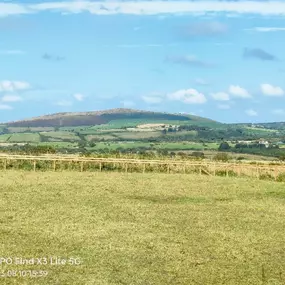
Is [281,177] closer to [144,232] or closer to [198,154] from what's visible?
[144,232]

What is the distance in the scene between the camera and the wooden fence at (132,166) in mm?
65188

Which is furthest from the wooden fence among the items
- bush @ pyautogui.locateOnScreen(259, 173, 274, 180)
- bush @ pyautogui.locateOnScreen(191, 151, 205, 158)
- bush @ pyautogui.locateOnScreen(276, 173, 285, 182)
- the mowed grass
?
bush @ pyautogui.locateOnScreen(191, 151, 205, 158)

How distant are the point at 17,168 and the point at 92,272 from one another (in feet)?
151

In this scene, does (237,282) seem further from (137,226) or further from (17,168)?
(17,168)

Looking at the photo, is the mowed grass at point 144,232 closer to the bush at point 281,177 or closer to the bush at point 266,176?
the bush at point 281,177

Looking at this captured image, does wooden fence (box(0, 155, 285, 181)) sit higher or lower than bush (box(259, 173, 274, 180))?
higher

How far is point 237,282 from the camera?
65.4 feet

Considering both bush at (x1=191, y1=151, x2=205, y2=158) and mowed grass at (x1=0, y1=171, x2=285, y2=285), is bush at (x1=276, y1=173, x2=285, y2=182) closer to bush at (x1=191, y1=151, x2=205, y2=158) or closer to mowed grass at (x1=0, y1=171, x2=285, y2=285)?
mowed grass at (x1=0, y1=171, x2=285, y2=285)

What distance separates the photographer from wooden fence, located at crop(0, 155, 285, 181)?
65188mm

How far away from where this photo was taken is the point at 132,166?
6706cm

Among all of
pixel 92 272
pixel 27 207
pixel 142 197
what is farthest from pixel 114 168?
pixel 92 272

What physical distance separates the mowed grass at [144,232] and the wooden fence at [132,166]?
16750 mm

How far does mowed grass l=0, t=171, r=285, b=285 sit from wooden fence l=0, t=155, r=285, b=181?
16750 mm

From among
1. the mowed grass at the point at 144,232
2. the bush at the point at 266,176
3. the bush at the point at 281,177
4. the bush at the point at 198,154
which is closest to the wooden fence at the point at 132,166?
the bush at the point at 266,176
